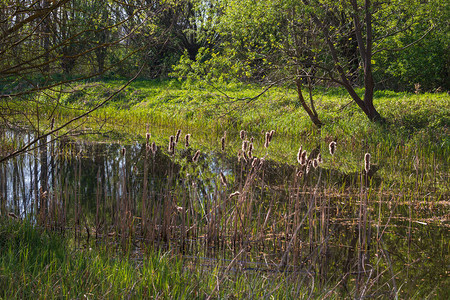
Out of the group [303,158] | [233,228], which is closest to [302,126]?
[233,228]

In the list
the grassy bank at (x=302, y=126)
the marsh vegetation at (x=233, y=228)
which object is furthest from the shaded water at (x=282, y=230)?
the grassy bank at (x=302, y=126)

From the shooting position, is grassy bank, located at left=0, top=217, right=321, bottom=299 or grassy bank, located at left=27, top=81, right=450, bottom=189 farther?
grassy bank, located at left=27, top=81, right=450, bottom=189

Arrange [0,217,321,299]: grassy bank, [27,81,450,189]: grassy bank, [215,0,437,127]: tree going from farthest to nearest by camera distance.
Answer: [215,0,437,127]: tree, [27,81,450,189]: grassy bank, [0,217,321,299]: grassy bank

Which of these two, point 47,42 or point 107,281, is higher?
point 47,42

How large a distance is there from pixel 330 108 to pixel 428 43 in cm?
543

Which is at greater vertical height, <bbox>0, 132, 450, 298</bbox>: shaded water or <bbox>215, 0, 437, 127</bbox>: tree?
<bbox>215, 0, 437, 127</bbox>: tree

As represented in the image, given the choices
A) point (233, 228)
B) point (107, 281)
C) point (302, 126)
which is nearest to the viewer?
point (107, 281)

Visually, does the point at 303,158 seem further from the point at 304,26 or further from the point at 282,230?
the point at 304,26

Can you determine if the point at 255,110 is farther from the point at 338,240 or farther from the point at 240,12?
the point at 338,240

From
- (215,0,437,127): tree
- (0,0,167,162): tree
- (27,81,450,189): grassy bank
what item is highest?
(215,0,437,127): tree

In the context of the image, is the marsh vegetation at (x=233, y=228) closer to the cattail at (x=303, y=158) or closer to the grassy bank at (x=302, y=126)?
the cattail at (x=303, y=158)

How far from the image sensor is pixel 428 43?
→ 16.2 m

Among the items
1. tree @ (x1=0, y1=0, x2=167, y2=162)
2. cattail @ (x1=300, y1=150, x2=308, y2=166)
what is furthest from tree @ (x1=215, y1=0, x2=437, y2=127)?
tree @ (x1=0, y1=0, x2=167, y2=162)

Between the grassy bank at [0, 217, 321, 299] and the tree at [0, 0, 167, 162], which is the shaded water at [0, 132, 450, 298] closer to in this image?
the grassy bank at [0, 217, 321, 299]
